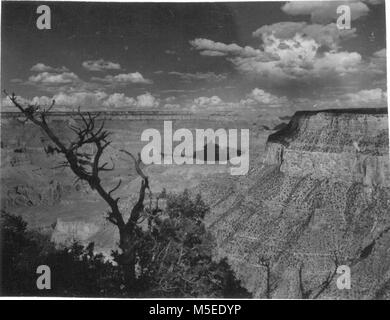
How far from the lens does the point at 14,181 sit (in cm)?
602

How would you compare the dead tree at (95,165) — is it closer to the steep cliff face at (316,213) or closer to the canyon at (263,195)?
the canyon at (263,195)

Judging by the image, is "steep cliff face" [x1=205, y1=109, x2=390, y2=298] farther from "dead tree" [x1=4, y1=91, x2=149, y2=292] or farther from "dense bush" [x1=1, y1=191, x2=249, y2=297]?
"dead tree" [x1=4, y1=91, x2=149, y2=292]

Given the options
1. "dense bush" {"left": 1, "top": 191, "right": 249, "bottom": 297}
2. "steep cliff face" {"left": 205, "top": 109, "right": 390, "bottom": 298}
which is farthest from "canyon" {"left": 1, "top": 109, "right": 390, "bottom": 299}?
"dense bush" {"left": 1, "top": 191, "right": 249, "bottom": 297}

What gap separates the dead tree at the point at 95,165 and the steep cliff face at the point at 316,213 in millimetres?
975

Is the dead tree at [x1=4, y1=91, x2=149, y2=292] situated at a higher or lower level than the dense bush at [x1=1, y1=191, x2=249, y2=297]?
higher

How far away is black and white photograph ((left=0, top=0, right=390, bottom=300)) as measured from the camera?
5887mm

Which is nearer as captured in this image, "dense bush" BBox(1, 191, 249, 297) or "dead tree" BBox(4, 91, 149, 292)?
"dense bush" BBox(1, 191, 249, 297)

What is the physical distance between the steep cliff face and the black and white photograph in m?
0.02

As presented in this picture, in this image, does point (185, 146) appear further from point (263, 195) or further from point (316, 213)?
point (316, 213)

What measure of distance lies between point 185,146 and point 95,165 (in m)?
1.15

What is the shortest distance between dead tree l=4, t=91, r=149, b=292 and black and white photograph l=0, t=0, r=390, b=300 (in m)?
0.02

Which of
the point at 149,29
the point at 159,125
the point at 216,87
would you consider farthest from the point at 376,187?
the point at 149,29
